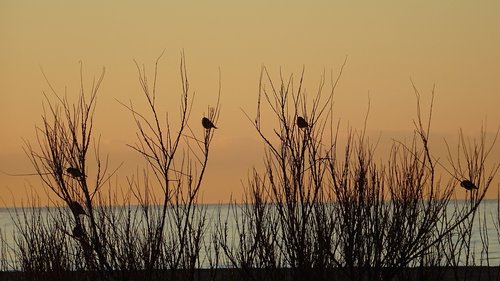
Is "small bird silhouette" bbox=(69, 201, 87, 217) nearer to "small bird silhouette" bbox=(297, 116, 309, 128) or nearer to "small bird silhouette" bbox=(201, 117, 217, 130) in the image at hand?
"small bird silhouette" bbox=(201, 117, 217, 130)

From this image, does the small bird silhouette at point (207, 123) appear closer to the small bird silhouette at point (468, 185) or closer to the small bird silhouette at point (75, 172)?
the small bird silhouette at point (75, 172)

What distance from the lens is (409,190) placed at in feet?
26.3

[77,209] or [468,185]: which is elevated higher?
[468,185]

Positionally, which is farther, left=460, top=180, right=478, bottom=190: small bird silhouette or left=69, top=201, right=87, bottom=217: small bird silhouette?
left=460, top=180, right=478, bottom=190: small bird silhouette

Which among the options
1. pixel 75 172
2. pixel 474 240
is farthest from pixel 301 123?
pixel 474 240

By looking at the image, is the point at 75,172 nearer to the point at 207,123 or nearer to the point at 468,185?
the point at 207,123

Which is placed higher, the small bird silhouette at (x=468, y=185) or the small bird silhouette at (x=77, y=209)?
the small bird silhouette at (x=468, y=185)

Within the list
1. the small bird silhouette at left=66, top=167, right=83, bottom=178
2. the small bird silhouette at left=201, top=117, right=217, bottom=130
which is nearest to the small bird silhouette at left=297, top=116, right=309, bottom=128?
the small bird silhouette at left=201, top=117, right=217, bottom=130

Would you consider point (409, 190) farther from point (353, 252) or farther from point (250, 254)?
point (250, 254)

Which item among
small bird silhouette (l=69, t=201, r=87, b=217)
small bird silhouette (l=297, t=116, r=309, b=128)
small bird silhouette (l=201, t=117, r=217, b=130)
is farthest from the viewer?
small bird silhouette (l=297, t=116, r=309, b=128)

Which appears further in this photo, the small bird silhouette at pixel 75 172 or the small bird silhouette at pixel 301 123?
the small bird silhouette at pixel 301 123

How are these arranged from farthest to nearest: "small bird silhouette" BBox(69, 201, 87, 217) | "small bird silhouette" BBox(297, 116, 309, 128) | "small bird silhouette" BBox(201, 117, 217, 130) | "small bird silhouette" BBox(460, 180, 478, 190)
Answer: "small bird silhouette" BBox(460, 180, 478, 190) → "small bird silhouette" BBox(297, 116, 309, 128) → "small bird silhouette" BBox(69, 201, 87, 217) → "small bird silhouette" BBox(201, 117, 217, 130)

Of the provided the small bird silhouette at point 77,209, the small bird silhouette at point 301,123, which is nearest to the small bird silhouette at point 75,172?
the small bird silhouette at point 77,209

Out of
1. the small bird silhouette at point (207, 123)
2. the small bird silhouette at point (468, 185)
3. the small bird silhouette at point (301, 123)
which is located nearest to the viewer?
the small bird silhouette at point (207, 123)
